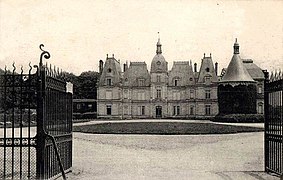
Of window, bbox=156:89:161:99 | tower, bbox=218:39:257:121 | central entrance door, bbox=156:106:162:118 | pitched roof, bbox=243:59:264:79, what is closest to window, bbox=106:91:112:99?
window, bbox=156:89:161:99

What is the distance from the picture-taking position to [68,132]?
9305 mm

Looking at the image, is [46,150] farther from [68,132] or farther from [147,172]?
[147,172]

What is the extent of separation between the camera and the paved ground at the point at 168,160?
8789 mm

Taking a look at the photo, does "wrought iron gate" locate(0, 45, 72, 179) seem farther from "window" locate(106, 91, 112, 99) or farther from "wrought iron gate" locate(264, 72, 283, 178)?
"window" locate(106, 91, 112, 99)

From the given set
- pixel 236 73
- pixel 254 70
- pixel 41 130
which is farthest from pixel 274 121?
pixel 254 70

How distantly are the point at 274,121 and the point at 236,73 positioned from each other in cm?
3364

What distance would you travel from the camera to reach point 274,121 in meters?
8.62

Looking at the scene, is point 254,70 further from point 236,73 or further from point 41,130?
point 41,130

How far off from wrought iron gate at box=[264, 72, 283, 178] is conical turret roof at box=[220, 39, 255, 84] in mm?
31870

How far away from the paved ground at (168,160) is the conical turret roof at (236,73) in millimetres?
25493

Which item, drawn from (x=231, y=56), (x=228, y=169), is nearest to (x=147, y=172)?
(x=228, y=169)

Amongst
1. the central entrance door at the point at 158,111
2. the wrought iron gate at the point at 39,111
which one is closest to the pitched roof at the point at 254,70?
the central entrance door at the point at 158,111

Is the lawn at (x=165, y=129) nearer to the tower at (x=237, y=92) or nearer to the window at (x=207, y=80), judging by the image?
the tower at (x=237, y=92)

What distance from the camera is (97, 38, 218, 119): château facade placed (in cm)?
5281
